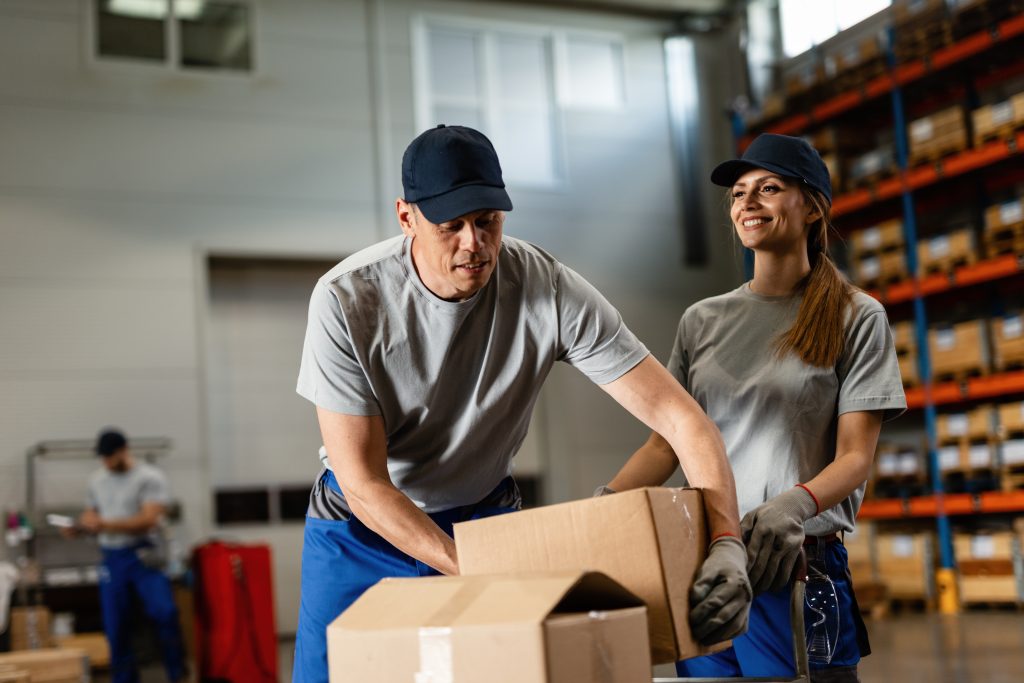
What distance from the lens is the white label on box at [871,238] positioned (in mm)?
9320

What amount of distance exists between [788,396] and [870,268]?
7532 millimetres

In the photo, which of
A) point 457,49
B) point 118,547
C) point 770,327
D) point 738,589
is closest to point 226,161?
point 457,49

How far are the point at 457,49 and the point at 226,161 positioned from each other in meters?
2.66

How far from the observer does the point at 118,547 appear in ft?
24.7

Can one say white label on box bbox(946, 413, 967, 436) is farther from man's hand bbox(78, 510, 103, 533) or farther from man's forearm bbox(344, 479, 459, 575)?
man's forearm bbox(344, 479, 459, 575)

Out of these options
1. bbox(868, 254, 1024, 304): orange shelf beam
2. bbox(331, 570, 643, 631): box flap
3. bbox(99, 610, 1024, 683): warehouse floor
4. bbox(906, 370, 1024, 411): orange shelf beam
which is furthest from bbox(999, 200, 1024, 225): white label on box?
bbox(331, 570, 643, 631): box flap

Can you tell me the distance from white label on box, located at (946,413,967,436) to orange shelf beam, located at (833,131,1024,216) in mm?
1844

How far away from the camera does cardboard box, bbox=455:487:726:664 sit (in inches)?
65.9

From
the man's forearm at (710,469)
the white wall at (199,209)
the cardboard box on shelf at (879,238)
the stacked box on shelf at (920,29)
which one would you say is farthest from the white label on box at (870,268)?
the man's forearm at (710,469)

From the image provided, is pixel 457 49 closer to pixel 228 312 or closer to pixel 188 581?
pixel 228 312

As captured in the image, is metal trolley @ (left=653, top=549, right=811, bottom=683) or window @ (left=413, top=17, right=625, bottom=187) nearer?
metal trolley @ (left=653, top=549, right=811, bottom=683)

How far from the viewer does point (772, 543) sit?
200 centimetres

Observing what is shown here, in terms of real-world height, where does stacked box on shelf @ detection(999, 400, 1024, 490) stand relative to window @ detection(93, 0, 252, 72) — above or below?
below

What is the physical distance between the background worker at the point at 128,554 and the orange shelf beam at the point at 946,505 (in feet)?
17.7
